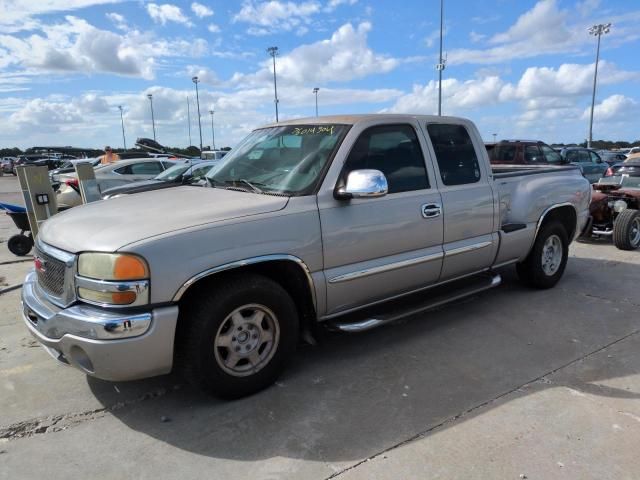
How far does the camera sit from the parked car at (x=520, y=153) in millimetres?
12922

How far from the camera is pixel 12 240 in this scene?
8.38m

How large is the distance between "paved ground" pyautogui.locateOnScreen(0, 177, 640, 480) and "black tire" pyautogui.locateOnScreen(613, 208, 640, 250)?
12.5 feet

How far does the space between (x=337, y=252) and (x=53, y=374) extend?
2332 mm

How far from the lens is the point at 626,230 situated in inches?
309

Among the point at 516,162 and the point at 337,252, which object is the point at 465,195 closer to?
the point at 337,252

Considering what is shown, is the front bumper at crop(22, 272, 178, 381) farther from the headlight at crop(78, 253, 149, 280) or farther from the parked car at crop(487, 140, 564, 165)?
the parked car at crop(487, 140, 564, 165)

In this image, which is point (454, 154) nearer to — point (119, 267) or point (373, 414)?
point (373, 414)

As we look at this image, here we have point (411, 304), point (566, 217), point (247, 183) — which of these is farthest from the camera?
point (566, 217)

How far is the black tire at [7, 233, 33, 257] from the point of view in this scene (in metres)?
8.35

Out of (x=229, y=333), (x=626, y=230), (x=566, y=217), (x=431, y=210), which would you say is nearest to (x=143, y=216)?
(x=229, y=333)

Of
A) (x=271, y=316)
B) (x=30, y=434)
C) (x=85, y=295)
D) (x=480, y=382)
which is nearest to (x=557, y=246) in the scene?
(x=480, y=382)

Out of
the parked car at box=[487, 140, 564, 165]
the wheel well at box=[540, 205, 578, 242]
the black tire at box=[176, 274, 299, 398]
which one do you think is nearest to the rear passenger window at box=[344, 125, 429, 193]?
the black tire at box=[176, 274, 299, 398]

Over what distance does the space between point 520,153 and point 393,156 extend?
396 inches

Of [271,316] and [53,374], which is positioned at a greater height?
[271,316]
